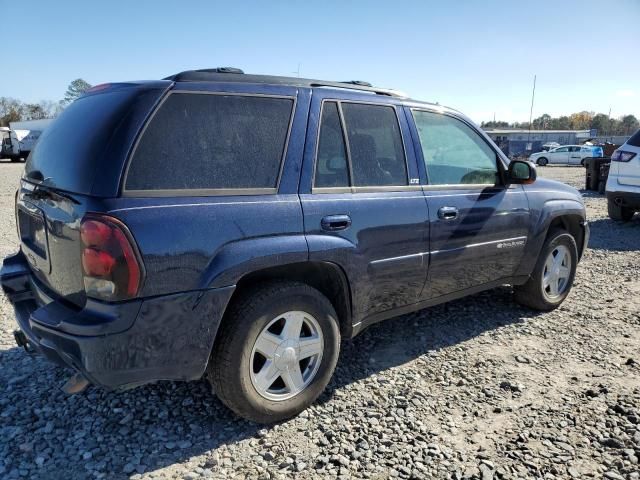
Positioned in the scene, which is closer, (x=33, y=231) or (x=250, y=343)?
(x=250, y=343)

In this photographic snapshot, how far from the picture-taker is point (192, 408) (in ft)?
9.47

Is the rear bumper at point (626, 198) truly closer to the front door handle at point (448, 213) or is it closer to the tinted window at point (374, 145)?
the front door handle at point (448, 213)

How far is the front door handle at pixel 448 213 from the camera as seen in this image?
3.38 metres

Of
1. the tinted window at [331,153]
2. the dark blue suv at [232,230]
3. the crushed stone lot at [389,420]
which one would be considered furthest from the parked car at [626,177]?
the tinted window at [331,153]

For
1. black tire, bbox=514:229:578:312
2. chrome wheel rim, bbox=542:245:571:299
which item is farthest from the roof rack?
chrome wheel rim, bbox=542:245:571:299

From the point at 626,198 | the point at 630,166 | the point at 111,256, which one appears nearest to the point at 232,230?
the point at 111,256

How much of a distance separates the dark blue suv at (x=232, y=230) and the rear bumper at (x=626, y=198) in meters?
6.67

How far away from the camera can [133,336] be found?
216 cm

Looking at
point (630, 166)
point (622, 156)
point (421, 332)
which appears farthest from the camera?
point (622, 156)

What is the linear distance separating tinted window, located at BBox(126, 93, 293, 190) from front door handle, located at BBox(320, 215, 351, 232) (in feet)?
1.23

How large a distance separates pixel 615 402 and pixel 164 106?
10.7 ft

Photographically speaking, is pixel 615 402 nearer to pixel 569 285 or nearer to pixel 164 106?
pixel 569 285

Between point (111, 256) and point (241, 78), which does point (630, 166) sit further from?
point (111, 256)

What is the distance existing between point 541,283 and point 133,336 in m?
3.71
